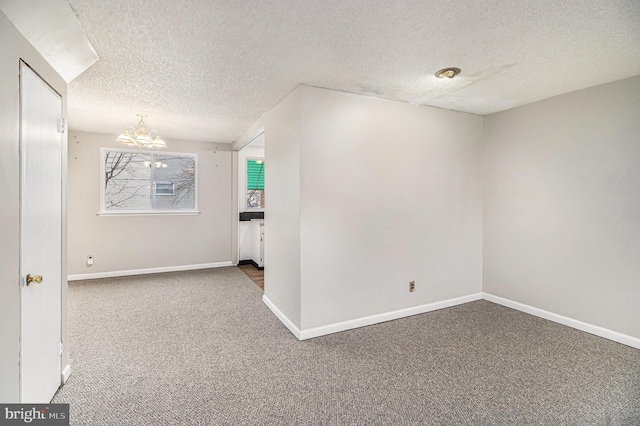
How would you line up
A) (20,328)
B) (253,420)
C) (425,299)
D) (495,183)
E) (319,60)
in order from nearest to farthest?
(20,328) → (253,420) → (319,60) → (425,299) → (495,183)

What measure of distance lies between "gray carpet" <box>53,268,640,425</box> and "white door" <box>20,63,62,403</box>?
355mm

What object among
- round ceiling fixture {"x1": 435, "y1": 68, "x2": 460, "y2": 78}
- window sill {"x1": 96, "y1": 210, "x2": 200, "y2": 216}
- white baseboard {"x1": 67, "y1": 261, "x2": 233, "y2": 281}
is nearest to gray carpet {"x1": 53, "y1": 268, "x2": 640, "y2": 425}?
white baseboard {"x1": 67, "y1": 261, "x2": 233, "y2": 281}

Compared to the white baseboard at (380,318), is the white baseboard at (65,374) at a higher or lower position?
lower

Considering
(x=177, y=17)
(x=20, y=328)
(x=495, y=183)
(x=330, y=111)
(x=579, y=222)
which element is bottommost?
(x=20, y=328)

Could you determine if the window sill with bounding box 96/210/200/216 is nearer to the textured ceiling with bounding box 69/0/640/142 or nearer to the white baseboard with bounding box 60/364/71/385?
the textured ceiling with bounding box 69/0/640/142

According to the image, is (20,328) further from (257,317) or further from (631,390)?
(631,390)

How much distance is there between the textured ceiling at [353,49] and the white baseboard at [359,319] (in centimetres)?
238

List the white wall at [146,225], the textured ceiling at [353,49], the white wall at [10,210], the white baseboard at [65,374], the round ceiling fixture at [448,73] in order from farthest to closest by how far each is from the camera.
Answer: the white wall at [146,225] → the round ceiling fixture at [448,73] → the white baseboard at [65,374] → the textured ceiling at [353,49] → the white wall at [10,210]

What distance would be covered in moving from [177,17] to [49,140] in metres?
1.16

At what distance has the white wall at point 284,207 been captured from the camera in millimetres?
2973

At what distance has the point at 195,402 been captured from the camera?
6.53ft

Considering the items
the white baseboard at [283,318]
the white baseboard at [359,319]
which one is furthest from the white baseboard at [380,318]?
the white baseboard at [283,318]

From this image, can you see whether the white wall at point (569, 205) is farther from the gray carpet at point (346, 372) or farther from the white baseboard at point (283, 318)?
the white baseboard at point (283, 318)

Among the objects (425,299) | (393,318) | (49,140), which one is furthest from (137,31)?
(425,299)
